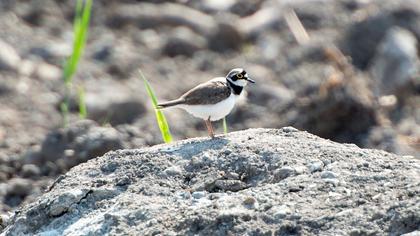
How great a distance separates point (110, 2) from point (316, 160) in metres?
8.06

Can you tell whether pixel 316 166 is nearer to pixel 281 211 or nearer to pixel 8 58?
pixel 281 211

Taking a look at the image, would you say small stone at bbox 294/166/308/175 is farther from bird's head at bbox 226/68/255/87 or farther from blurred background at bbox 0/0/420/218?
blurred background at bbox 0/0/420/218

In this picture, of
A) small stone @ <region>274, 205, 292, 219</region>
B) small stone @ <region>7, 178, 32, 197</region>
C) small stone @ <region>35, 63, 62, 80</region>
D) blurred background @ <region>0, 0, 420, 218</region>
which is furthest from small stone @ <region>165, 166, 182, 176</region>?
small stone @ <region>35, 63, 62, 80</region>

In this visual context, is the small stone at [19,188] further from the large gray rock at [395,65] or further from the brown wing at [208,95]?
the large gray rock at [395,65]

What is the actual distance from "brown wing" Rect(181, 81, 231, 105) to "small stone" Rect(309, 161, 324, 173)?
70.1 inches

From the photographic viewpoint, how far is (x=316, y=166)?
545cm

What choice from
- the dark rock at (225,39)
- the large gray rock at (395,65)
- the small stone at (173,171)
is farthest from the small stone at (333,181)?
the dark rock at (225,39)

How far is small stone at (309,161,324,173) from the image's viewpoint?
17.8 ft

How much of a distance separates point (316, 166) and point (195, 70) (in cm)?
648

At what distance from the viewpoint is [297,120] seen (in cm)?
1038

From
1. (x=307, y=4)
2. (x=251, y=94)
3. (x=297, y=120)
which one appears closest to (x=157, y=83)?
(x=251, y=94)

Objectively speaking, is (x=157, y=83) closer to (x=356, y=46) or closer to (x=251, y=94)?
(x=251, y=94)

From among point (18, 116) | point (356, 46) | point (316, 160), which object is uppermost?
point (356, 46)

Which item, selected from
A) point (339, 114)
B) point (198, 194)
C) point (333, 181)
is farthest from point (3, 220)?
point (339, 114)
